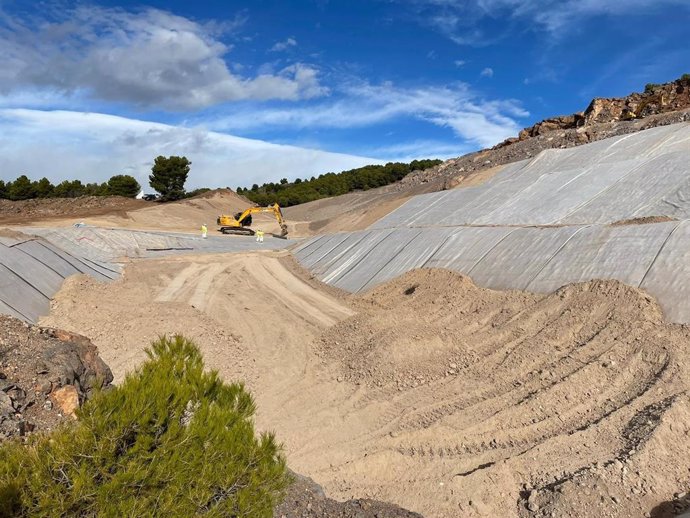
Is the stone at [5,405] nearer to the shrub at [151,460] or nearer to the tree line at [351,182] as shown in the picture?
the shrub at [151,460]

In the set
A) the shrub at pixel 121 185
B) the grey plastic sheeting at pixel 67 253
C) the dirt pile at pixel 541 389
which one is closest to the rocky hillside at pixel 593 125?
the grey plastic sheeting at pixel 67 253

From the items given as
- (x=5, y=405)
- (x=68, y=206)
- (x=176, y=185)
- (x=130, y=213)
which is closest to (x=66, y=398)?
(x=5, y=405)

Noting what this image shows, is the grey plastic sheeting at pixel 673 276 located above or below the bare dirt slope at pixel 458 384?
above

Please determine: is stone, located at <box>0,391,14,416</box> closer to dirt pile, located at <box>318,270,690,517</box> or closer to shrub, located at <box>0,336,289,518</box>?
shrub, located at <box>0,336,289,518</box>

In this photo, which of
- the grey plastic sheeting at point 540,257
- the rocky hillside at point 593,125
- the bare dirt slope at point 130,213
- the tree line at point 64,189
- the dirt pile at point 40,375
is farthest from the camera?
the tree line at point 64,189

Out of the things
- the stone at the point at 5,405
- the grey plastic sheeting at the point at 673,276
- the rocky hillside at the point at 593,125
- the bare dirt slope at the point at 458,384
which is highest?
the rocky hillside at the point at 593,125

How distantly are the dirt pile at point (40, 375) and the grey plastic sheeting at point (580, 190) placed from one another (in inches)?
619

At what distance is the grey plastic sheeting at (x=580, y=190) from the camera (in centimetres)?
1791

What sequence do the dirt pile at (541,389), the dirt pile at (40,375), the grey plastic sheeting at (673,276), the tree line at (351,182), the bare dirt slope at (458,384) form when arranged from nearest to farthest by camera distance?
the dirt pile at (40,375), the dirt pile at (541,389), the bare dirt slope at (458,384), the grey plastic sheeting at (673,276), the tree line at (351,182)

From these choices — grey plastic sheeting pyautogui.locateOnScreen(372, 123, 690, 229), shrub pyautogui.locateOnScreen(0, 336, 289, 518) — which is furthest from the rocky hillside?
shrub pyautogui.locateOnScreen(0, 336, 289, 518)

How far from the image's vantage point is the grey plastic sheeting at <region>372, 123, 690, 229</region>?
705 inches

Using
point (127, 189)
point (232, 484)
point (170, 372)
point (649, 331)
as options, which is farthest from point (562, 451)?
point (127, 189)

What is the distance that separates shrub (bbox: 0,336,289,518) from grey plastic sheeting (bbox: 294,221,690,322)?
10.3m

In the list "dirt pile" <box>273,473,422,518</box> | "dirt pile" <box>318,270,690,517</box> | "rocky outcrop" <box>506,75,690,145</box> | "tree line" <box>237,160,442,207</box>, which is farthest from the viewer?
"tree line" <box>237,160,442,207</box>
